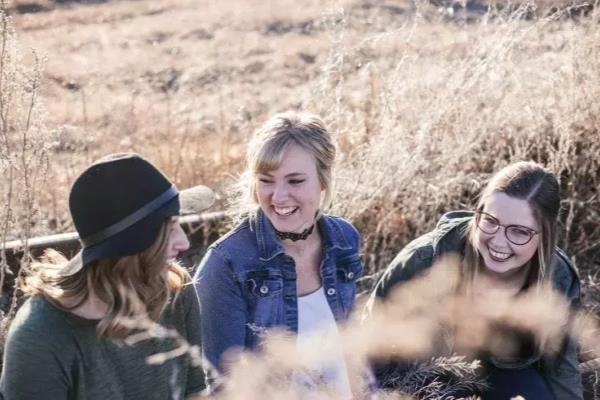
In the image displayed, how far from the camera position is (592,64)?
15.4 ft

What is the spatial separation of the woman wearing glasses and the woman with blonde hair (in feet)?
0.89

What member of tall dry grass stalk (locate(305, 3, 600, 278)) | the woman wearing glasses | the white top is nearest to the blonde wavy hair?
the white top

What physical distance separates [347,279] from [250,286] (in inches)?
15.2

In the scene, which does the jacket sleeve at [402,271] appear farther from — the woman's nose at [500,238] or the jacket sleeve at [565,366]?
the jacket sleeve at [565,366]

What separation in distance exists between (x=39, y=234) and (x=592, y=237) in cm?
287

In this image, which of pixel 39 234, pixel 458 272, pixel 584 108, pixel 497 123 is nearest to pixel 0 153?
pixel 39 234

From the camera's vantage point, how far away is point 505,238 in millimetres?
3061

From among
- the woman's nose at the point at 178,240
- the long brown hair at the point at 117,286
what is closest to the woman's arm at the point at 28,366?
the long brown hair at the point at 117,286

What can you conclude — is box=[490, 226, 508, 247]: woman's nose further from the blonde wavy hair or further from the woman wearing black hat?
the woman wearing black hat

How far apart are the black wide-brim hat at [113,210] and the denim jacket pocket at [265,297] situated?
773mm

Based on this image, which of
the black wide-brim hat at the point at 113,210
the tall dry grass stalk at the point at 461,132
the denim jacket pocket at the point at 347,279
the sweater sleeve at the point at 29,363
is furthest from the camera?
the tall dry grass stalk at the point at 461,132

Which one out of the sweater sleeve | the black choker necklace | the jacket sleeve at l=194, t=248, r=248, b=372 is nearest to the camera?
the sweater sleeve

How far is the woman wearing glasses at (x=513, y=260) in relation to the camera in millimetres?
3057

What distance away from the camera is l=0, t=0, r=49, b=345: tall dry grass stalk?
315cm
